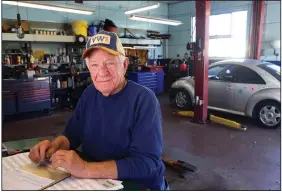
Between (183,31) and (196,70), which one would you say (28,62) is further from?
(183,31)

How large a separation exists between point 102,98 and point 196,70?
4060 millimetres

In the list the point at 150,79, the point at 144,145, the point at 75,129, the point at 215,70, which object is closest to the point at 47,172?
the point at 75,129

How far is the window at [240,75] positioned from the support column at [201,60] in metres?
0.55

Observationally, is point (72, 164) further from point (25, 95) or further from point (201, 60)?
point (25, 95)

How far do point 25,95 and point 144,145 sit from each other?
5327mm

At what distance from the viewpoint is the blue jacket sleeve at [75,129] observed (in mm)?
1521

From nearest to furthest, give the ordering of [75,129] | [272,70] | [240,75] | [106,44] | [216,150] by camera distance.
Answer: [106,44] < [75,129] < [216,150] < [272,70] < [240,75]

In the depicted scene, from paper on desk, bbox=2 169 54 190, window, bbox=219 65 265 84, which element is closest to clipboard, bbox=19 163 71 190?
paper on desk, bbox=2 169 54 190

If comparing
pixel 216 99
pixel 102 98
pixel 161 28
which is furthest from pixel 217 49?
pixel 102 98

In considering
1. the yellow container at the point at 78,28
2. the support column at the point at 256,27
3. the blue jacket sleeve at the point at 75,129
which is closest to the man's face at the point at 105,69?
the blue jacket sleeve at the point at 75,129

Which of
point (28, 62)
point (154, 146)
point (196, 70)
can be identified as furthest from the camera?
point (28, 62)

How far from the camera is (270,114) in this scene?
4.82 m

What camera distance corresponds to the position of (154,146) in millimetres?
1175

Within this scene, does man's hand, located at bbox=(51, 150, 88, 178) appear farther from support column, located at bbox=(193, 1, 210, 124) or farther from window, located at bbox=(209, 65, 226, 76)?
window, located at bbox=(209, 65, 226, 76)
